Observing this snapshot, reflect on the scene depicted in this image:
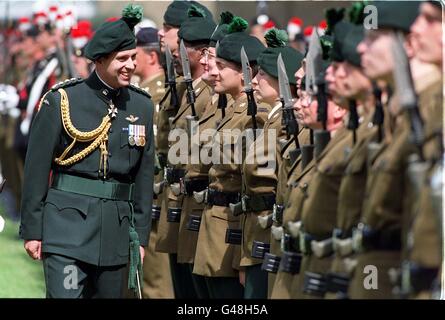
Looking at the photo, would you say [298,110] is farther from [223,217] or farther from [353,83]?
[353,83]

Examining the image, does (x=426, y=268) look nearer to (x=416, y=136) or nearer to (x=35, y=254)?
(x=416, y=136)

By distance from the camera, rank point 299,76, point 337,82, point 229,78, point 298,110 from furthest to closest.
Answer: point 229,78 → point 299,76 → point 298,110 → point 337,82

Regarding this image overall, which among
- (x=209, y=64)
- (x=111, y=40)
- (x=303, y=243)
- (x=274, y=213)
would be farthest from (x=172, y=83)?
(x=303, y=243)

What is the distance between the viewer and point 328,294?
7.80m

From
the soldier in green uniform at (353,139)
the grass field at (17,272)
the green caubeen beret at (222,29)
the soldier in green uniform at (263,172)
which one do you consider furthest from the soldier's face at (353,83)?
the grass field at (17,272)

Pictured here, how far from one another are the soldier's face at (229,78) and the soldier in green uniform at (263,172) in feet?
1.65

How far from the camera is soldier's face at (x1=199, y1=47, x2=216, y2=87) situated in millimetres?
11211

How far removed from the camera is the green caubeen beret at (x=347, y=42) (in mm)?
7605

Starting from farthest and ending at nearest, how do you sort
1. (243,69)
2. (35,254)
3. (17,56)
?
(17,56) < (243,69) < (35,254)

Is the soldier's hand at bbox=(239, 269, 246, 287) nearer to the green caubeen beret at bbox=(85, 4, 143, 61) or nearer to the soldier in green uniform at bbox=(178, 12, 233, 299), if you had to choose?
the soldier in green uniform at bbox=(178, 12, 233, 299)

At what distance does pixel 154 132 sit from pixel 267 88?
7.74ft

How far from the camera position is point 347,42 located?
7676 millimetres
